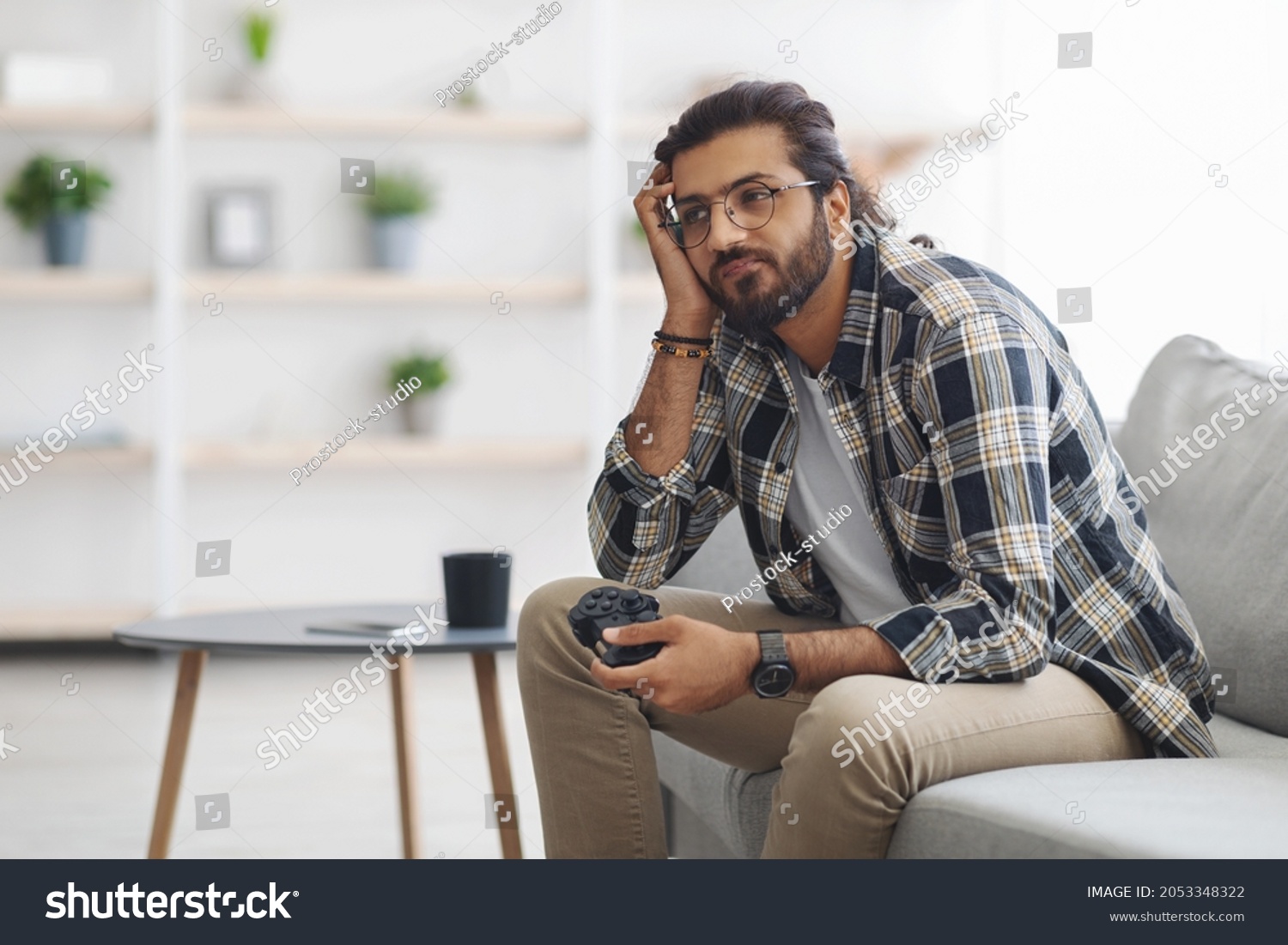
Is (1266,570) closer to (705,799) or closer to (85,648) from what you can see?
(705,799)

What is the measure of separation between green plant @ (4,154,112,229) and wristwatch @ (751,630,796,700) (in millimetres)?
3003

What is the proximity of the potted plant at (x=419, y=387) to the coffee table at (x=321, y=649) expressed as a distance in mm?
1883

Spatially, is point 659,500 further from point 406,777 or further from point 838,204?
point 406,777

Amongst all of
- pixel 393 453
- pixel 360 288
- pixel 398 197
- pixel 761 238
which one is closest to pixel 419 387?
pixel 393 453

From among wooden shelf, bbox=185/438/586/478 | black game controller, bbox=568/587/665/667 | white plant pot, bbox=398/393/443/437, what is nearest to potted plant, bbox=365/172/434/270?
white plant pot, bbox=398/393/443/437

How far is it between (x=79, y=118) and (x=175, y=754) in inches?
96.6

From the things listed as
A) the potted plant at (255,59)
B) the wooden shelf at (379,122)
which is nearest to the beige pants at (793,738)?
the wooden shelf at (379,122)

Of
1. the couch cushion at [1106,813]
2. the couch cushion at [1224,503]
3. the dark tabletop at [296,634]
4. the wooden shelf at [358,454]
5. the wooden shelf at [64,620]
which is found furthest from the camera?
the wooden shelf at [358,454]

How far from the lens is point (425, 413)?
361 cm

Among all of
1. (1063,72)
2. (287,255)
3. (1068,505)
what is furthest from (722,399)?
(287,255)

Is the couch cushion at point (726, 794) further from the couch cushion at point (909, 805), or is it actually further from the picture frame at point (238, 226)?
the picture frame at point (238, 226)

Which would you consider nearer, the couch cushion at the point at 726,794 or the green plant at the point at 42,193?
the couch cushion at the point at 726,794

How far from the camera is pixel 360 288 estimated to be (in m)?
3.52

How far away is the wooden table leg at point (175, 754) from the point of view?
157 centimetres
